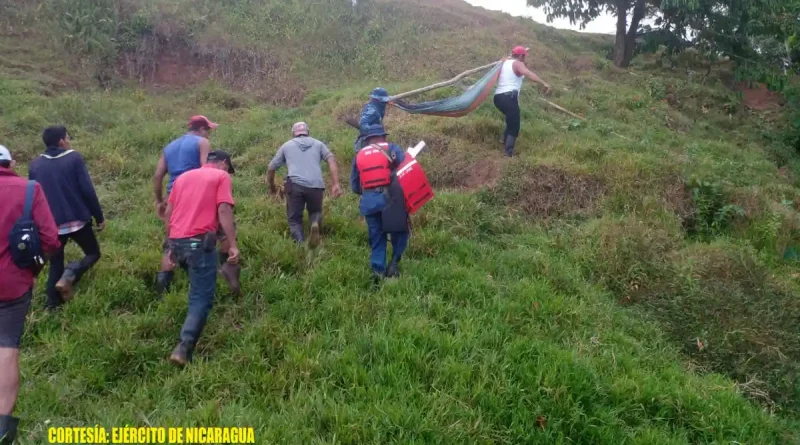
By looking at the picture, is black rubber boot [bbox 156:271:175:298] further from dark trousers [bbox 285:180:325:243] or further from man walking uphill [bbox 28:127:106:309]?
dark trousers [bbox 285:180:325:243]

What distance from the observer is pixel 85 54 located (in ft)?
38.3

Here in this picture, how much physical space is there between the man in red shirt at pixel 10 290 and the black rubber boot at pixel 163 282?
52.0 inches

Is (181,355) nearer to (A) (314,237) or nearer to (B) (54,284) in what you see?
(B) (54,284)

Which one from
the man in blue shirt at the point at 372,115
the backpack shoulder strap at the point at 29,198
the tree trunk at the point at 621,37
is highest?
the tree trunk at the point at 621,37

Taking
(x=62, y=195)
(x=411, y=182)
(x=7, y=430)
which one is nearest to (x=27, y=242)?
(x=7, y=430)

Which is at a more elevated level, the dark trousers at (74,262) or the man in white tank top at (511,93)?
the man in white tank top at (511,93)

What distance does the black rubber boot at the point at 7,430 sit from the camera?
2.84m

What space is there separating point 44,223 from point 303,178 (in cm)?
233

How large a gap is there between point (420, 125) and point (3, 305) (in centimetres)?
631

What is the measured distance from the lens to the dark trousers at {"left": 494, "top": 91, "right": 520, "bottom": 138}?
24.8 feet

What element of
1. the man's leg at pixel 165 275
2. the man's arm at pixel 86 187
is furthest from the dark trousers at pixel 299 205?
the man's arm at pixel 86 187

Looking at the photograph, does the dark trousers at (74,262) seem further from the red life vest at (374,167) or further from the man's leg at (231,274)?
the red life vest at (374,167)

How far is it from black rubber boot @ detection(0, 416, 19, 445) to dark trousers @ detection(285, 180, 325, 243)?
271 cm

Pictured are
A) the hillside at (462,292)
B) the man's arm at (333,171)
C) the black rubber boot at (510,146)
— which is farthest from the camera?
the black rubber boot at (510,146)
